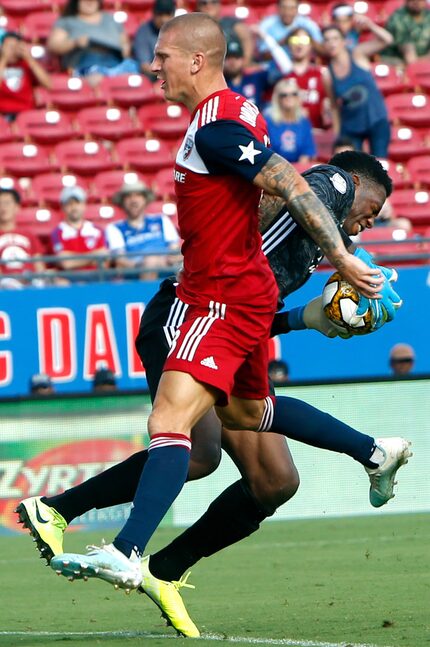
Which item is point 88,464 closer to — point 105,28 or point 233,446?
point 233,446

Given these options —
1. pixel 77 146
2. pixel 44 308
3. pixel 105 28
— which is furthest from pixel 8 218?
pixel 105 28

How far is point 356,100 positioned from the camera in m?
14.0

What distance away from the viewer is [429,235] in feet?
45.2

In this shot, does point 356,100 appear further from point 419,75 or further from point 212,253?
point 212,253

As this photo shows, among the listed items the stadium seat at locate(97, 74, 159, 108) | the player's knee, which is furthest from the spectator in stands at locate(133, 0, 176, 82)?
the player's knee

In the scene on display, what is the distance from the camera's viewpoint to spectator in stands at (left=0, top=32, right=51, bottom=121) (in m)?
14.8

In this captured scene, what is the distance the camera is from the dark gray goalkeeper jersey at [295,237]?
5.64 metres

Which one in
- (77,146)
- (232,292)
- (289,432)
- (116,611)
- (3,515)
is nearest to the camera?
(232,292)

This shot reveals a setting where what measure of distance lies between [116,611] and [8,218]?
23.1ft

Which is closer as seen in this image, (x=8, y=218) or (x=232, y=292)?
(x=232, y=292)

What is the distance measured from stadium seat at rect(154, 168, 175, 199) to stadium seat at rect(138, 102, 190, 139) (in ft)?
2.23

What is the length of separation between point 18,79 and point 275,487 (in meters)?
10.2

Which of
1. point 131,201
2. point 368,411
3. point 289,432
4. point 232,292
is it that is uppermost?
point 232,292

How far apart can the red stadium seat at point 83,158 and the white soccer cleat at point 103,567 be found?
10520mm
